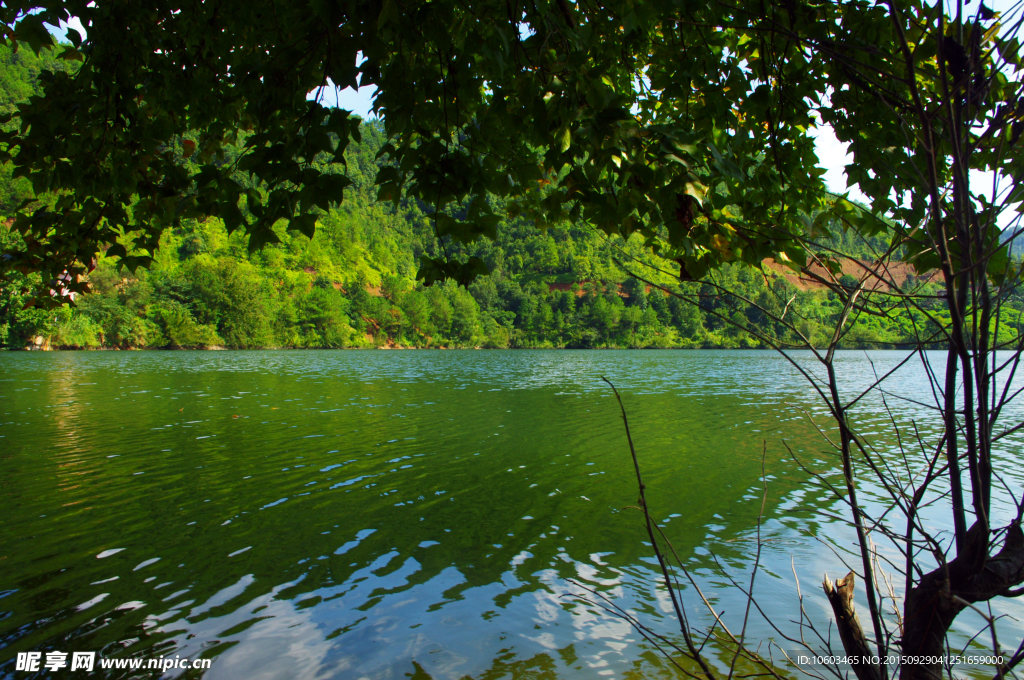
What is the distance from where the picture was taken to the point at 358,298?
307 feet

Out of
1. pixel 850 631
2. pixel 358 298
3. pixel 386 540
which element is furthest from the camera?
pixel 358 298

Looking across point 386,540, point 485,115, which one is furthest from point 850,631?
point 386,540

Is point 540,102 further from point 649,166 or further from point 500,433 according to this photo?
point 500,433

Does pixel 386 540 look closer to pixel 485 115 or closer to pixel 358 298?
pixel 485 115

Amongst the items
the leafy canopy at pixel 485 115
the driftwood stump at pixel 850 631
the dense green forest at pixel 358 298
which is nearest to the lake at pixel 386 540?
the driftwood stump at pixel 850 631

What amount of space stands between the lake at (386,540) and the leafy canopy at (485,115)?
104 cm

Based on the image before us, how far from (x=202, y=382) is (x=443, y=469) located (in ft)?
59.1

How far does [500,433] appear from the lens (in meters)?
12.2

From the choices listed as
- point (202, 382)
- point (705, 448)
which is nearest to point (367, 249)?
point (202, 382)

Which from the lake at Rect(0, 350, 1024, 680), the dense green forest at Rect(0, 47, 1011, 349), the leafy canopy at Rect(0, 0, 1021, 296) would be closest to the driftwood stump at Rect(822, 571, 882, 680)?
the lake at Rect(0, 350, 1024, 680)

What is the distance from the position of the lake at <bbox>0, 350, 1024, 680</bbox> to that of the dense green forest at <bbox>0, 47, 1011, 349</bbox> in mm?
48012

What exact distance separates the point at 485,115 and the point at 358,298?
309ft

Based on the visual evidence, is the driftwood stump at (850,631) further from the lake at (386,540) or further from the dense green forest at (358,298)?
the dense green forest at (358,298)

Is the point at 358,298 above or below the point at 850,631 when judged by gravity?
above
